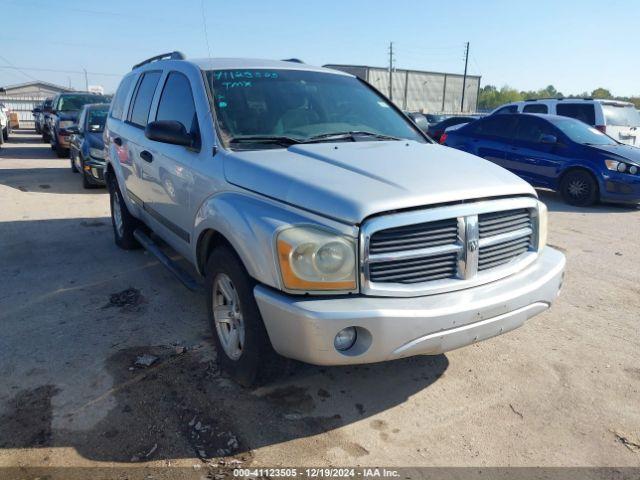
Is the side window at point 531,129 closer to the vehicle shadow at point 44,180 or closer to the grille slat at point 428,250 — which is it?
the grille slat at point 428,250

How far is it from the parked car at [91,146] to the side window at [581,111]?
1033cm

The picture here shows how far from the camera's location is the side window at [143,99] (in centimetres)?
478

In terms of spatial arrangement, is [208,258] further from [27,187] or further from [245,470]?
[27,187]

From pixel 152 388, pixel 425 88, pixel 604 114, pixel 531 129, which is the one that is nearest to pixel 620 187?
pixel 531 129

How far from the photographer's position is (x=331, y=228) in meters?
2.53

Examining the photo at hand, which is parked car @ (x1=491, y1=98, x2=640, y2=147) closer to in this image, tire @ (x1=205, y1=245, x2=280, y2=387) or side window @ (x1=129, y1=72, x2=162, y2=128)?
side window @ (x1=129, y1=72, x2=162, y2=128)

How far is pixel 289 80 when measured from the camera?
402 cm

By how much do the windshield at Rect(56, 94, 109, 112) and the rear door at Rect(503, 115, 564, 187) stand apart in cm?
1171

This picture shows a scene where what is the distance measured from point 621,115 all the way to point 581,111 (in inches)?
41.0

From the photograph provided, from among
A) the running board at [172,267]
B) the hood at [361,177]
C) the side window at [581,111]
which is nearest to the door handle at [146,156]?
the running board at [172,267]

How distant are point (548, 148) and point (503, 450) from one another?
798cm

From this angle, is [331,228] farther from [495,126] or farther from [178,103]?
[495,126]

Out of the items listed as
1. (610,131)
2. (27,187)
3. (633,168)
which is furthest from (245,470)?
(610,131)

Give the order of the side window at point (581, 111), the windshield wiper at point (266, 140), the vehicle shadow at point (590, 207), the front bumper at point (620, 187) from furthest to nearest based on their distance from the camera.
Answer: the side window at point (581, 111) < the vehicle shadow at point (590, 207) < the front bumper at point (620, 187) < the windshield wiper at point (266, 140)
